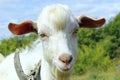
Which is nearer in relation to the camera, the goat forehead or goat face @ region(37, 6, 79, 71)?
goat face @ region(37, 6, 79, 71)

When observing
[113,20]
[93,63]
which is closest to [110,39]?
[113,20]

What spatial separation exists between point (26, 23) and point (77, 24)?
0.63 m

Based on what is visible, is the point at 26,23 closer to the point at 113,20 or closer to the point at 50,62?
the point at 50,62

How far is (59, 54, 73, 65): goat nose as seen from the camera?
454cm

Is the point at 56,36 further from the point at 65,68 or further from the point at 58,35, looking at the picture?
the point at 65,68

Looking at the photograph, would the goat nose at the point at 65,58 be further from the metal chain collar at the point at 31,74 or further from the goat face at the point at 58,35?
the metal chain collar at the point at 31,74

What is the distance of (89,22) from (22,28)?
792 mm

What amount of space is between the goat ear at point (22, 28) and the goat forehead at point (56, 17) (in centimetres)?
27

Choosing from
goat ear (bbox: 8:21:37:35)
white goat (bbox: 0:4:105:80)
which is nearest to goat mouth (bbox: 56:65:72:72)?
white goat (bbox: 0:4:105:80)

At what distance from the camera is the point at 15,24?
17.5ft

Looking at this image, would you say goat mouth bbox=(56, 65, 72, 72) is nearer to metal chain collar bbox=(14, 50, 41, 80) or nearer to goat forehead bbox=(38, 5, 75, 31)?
goat forehead bbox=(38, 5, 75, 31)

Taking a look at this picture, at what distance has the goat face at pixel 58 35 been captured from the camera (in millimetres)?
4629

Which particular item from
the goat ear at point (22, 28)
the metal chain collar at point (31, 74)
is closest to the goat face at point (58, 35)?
the goat ear at point (22, 28)

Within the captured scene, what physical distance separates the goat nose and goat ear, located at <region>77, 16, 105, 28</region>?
776 mm
